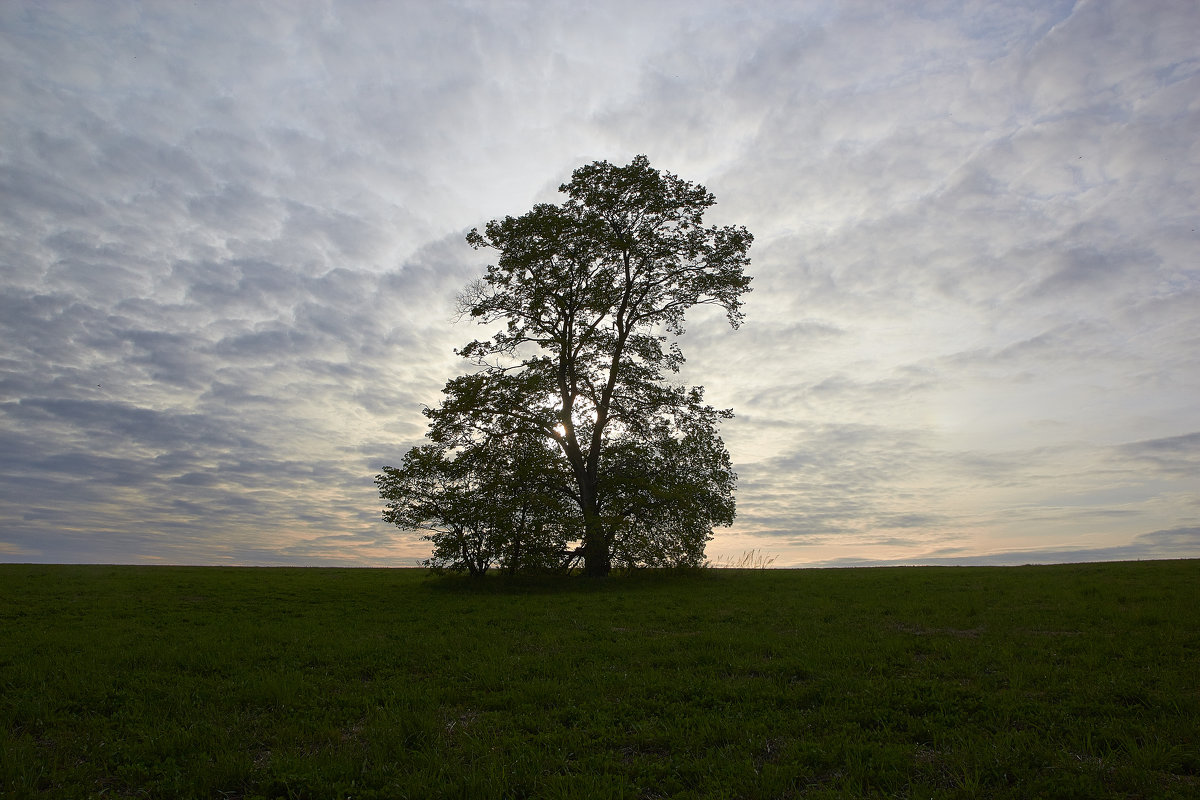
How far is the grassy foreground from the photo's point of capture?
7941 millimetres

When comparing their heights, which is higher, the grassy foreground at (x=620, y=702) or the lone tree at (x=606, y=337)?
the lone tree at (x=606, y=337)

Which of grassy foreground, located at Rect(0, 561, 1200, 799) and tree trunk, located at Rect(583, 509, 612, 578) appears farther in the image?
tree trunk, located at Rect(583, 509, 612, 578)

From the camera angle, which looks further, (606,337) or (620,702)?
(606,337)

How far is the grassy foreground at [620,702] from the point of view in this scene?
26.1ft

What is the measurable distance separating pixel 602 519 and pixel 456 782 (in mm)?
21428

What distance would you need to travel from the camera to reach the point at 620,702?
10617mm

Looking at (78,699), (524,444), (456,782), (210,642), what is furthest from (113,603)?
(456,782)

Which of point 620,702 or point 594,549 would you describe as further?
point 594,549

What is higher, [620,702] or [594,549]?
[594,549]

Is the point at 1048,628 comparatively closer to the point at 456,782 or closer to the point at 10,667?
the point at 456,782

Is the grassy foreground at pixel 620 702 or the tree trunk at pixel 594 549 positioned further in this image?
the tree trunk at pixel 594 549

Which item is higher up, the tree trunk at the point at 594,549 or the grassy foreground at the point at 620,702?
the tree trunk at the point at 594,549

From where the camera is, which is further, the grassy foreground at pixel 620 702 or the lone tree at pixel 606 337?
the lone tree at pixel 606 337

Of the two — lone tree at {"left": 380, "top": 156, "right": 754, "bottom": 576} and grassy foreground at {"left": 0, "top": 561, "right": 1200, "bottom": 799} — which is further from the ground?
lone tree at {"left": 380, "top": 156, "right": 754, "bottom": 576}
